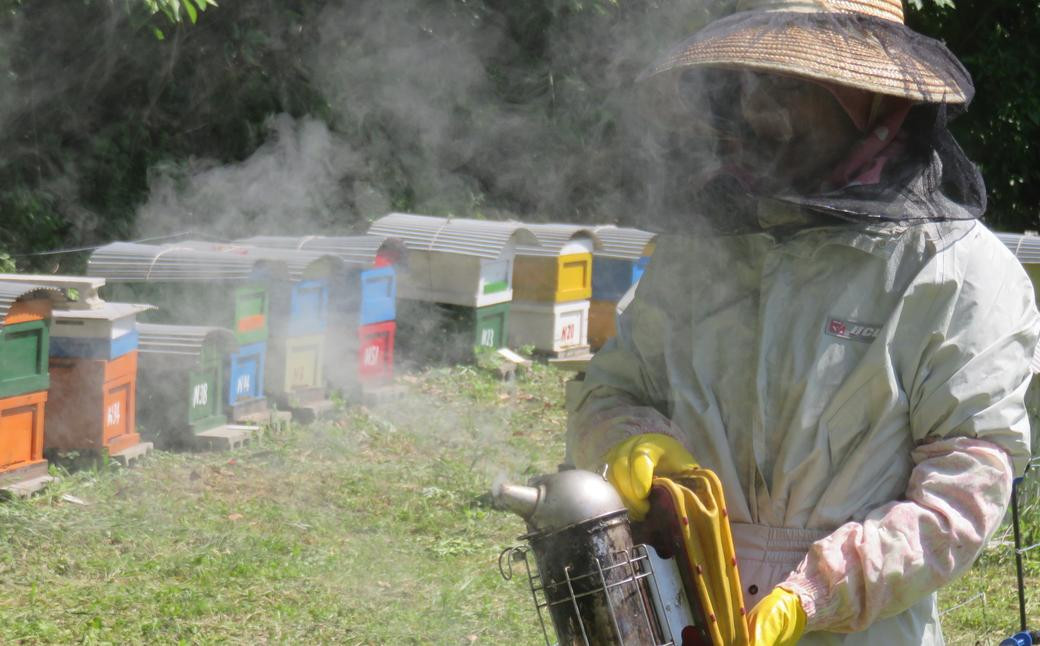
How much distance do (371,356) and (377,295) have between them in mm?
318

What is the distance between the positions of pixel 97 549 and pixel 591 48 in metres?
5.86

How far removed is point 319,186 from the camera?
8.18 metres

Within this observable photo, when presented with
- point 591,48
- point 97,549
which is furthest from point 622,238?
point 97,549

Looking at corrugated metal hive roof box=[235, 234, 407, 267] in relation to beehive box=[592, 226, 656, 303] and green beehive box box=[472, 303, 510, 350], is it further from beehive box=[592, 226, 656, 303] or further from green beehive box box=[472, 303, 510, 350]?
beehive box=[592, 226, 656, 303]

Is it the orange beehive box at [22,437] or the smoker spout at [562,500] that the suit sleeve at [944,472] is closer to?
the smoker spout at [562,500]

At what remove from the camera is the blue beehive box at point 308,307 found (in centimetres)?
549

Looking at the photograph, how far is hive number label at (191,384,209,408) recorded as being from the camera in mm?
4984

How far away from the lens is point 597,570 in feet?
4.39

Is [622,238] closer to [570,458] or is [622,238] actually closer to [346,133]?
[346,133]

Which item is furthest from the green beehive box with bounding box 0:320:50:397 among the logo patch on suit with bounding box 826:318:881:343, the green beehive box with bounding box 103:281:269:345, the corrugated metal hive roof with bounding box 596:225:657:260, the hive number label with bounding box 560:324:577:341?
the corrugated metal hive roof with bounding box 596:225:657:260

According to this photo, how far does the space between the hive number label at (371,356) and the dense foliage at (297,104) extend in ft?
5.40

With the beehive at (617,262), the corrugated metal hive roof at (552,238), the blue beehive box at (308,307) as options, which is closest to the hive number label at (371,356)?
the blue beehive box at (308,307)

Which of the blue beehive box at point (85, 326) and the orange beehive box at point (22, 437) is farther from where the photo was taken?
the blue beehive box at point (85, 326)

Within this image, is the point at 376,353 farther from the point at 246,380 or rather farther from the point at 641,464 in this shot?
the point at 641,464
